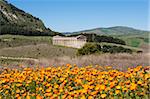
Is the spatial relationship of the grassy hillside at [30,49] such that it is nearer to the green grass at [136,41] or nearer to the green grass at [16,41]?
the green grass at [16,41]

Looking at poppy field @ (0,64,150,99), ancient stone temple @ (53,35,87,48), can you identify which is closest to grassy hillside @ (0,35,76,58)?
ancient stone temple @ (53,35,87,48)

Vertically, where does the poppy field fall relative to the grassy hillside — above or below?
above

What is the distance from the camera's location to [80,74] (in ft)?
25.2

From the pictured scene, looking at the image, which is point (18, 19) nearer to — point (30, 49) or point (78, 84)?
point (30, 49)

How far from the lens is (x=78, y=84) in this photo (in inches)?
277

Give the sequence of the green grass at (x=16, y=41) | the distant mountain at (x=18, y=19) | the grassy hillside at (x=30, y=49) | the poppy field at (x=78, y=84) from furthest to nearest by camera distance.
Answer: the distant mountain at (x=18, y=19), the green grass at (x=16, y=41), the grassy hillside at (x=30, y=49), the poppy field at (x=78, y=84)

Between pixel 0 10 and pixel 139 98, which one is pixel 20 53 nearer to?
pixel 139 98

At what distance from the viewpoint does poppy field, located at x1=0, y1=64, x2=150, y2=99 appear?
5836mm

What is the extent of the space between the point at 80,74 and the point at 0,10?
346 ft

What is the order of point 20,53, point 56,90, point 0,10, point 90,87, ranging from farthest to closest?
point 0,10, point 20,53, point 56,90, point 90,87

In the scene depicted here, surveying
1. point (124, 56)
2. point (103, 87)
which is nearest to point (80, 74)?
point (103, 87)

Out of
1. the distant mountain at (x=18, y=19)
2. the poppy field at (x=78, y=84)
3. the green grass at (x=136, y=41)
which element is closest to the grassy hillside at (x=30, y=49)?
the green grass at (x=136, y=41)

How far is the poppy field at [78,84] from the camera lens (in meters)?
5.84

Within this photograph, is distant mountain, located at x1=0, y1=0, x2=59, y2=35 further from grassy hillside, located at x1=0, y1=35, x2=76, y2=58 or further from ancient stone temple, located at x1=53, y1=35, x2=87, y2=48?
grassy hillside, located at x1=0, y1=35, x2=76, y2=58
